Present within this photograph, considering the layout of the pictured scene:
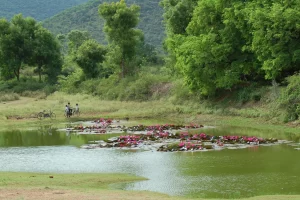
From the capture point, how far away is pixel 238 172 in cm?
2139

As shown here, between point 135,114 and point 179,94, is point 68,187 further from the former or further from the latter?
point 179,94

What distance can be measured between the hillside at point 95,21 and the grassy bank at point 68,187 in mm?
108828

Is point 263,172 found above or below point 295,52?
below

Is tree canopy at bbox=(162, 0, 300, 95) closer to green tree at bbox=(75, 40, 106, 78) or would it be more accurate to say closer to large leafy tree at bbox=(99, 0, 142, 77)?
large leafy tree at bbox=(99, 0, 142, 77)

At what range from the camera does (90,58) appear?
70875 mm

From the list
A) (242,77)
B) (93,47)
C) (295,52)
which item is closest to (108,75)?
(93,47)

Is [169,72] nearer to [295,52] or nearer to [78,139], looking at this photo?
[295,52]

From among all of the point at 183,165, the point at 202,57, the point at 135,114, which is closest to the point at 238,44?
the point at 202,57

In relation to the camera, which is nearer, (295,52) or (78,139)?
(78,139)

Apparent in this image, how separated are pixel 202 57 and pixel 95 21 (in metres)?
101

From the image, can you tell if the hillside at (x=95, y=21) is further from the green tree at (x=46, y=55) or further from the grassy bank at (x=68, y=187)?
the grassy bank at (x=68, y=187)

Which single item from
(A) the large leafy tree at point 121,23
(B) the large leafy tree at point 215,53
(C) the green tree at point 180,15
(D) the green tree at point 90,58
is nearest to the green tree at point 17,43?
(D) the green tree at point 90,58

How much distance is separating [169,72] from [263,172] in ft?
148

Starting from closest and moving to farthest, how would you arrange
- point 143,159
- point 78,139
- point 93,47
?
point 143,159, point 78,139, point 93,47
